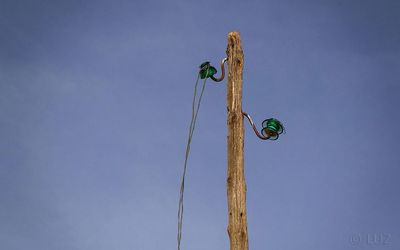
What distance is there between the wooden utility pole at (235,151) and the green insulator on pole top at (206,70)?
0.64 m

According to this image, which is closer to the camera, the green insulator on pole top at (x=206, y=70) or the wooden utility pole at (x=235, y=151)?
the wooden utility pole at (x=235, y=151)

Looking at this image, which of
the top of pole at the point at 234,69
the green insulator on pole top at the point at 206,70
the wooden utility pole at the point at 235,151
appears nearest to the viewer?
the wooden utility pole at the point at 235,151

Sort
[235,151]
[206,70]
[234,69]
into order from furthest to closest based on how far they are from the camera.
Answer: [206,70]
[234,69]
[235,151]

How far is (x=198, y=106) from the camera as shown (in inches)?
328

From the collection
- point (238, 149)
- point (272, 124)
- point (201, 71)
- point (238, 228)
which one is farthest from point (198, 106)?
point (238, 228)

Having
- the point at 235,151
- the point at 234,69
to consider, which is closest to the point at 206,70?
the point at 234,69

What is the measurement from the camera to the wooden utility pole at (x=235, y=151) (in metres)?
5.76

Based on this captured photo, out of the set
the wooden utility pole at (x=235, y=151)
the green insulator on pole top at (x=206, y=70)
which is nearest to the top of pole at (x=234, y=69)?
the wooden utility pole at (x=235, y=151)

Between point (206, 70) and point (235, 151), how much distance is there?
1898 millimetres

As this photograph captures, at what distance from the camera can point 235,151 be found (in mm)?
6215

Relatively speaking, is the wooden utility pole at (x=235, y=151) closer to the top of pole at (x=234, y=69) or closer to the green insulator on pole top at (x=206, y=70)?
the top of pole at (x=234, y=69)

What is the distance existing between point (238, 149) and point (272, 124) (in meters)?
1.31

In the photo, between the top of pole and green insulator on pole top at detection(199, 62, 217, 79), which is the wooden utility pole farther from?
green insulator on pole top at detection(199, 62, 217, 79)

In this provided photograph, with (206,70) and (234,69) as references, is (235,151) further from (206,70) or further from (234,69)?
(206,70)
